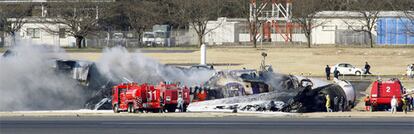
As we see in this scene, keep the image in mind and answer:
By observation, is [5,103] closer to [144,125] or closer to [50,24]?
[144,125]

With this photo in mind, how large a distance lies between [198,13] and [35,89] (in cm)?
6752

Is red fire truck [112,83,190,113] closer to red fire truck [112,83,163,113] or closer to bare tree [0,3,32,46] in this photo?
red fire truck [112,83,163,113]

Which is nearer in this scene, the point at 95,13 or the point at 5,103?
the point at 5,103

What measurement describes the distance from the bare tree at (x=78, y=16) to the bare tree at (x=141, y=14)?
11.6 feet

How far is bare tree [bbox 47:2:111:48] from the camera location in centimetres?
10206

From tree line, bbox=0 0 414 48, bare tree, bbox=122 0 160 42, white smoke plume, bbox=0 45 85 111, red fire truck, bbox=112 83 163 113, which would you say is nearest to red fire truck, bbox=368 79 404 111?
red fire truck, bbox=112 83 163 113

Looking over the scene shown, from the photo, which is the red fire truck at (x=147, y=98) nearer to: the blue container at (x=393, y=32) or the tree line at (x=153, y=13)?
the tree line at (x=153, y=13)

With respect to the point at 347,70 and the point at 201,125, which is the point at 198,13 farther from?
the point at 201,125

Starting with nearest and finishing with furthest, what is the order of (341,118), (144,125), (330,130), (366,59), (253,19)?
(330,130), (144,125), (341,118), (366,59), (253,19)

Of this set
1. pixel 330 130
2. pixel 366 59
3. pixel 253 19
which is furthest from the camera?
pixel 253 19

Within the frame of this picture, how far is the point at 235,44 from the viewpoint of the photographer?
106 metres

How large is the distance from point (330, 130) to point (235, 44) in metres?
79.0

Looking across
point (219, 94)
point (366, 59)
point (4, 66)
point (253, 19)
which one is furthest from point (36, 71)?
point (253, 19)

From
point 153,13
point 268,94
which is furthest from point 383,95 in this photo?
point 153,13
